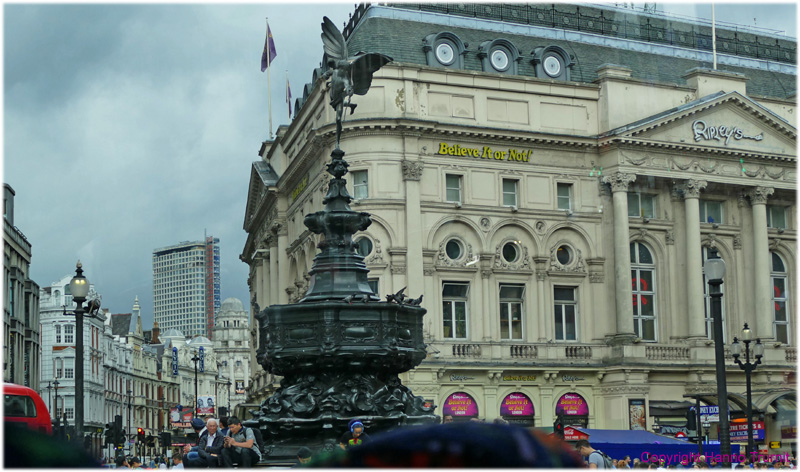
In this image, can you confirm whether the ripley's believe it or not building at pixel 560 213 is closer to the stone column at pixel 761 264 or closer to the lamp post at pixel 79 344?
the stone column at pixel 761 264

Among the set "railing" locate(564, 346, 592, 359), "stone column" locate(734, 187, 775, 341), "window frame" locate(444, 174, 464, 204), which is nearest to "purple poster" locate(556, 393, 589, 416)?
"railing" locate(564, 346, 592, 359)

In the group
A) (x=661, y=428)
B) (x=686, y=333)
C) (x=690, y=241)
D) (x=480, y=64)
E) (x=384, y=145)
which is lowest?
(x=661, y=428)

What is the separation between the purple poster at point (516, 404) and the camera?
181 ft

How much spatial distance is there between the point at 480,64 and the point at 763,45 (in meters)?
20.4

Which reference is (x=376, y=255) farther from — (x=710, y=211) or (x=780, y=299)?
(x=780, y=299)

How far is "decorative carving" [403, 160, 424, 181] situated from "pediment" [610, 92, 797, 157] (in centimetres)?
926

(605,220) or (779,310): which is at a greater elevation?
(605,220)

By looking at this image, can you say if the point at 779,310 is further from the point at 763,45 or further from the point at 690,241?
the point at 763,45

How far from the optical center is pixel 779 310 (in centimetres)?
6138

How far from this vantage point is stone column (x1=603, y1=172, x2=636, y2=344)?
5597 centimetres

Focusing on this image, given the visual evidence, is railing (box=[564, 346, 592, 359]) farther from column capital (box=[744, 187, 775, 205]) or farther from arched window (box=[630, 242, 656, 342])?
column capital (box=[744, 187, 775, 205])

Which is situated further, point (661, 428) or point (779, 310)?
point (779, 310)

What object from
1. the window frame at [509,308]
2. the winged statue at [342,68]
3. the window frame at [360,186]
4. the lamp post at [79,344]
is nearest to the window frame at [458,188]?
the window frame at [360,186]

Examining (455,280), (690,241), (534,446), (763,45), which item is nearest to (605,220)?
(690,241)
